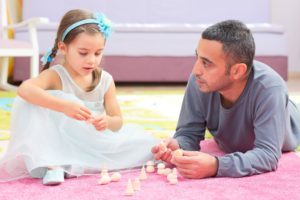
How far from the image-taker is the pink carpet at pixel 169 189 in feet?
4.16

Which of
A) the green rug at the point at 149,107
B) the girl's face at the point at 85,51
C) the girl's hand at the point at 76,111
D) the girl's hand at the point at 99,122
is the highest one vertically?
the girl's face at the point at 85,51

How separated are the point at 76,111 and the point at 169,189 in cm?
31

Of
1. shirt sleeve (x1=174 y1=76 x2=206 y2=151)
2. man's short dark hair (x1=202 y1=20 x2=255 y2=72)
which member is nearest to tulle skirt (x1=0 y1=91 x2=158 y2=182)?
shirt sleeve (x1=174 y1=76 x2=206 y2=151)

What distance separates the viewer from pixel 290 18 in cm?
487

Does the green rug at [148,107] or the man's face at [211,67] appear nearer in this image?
the man's face at [211,67]

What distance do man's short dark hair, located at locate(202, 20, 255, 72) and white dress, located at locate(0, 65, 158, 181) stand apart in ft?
1.16

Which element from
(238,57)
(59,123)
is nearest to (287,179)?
(238,57)

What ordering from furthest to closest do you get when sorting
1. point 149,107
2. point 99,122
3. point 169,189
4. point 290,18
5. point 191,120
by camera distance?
point 290,18 < point 149,107 < point 191,120 < point 99,122 < point 169,189

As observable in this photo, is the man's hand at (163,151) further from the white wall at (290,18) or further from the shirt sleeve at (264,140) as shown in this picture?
the white wall at (290,18)

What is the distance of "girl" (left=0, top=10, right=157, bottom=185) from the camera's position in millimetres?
1445

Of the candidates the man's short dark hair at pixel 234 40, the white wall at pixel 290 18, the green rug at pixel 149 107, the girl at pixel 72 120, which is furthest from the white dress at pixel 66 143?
the white wall at pixel 290 18

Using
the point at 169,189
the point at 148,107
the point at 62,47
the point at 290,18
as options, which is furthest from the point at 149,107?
the point at 290,18

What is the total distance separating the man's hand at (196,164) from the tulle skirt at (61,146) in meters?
0.20

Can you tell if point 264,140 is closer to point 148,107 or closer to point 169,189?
point 169,189
